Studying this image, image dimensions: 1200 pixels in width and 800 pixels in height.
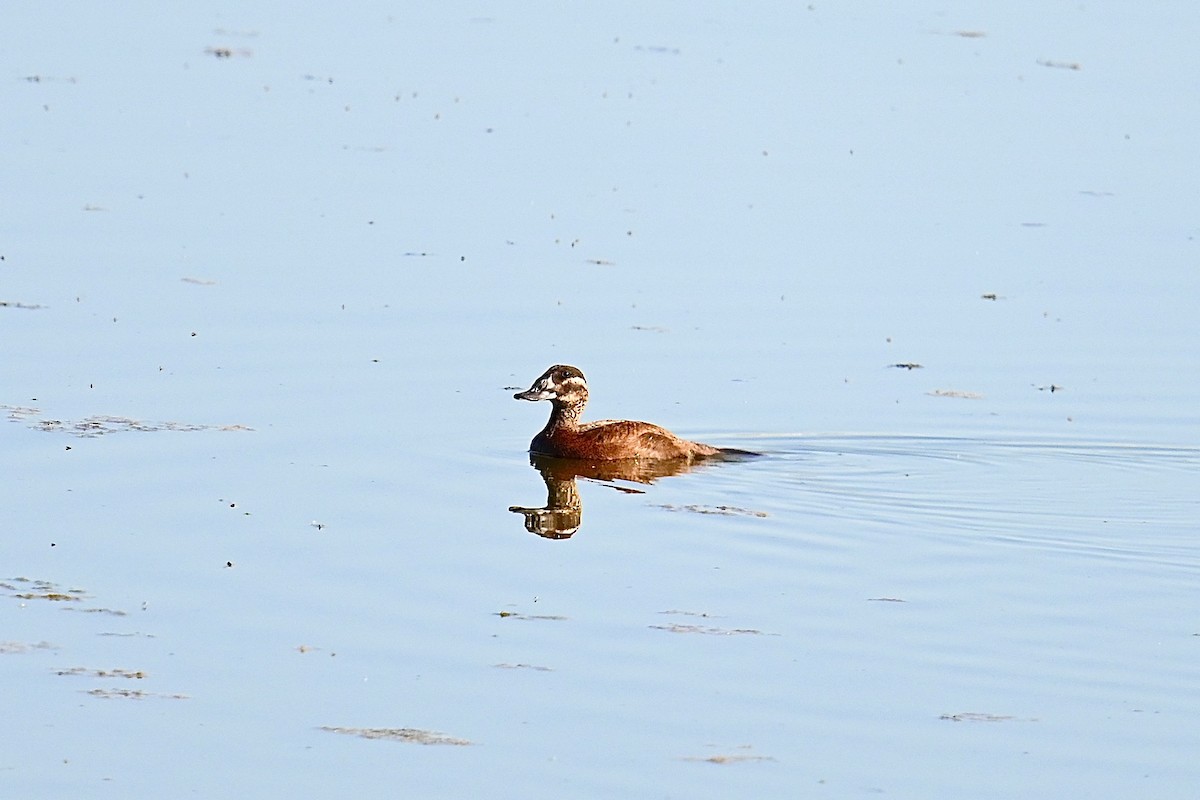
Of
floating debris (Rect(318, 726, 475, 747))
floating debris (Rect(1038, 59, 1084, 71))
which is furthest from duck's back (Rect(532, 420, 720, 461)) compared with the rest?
floating debris (Rect(1038, 59, 1084, 71))

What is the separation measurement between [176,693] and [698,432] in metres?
6.37

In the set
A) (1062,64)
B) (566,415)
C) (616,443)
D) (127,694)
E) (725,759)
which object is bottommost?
(725,759)

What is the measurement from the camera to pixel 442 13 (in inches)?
1294

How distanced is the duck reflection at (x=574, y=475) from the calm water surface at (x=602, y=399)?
0.12 m

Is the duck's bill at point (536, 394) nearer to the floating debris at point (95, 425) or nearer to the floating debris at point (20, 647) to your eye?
the floating debris at point (95, 425)

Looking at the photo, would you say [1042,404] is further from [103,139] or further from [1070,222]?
[103,139]

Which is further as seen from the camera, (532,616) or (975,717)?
(532,616)

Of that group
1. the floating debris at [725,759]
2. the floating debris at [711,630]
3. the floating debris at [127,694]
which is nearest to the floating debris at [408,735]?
the floating debris at [127,694]

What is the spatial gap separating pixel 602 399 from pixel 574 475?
1.43 metres

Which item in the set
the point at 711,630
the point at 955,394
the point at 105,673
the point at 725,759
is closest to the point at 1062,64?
the point at 955,394

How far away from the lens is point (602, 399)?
50.2ft

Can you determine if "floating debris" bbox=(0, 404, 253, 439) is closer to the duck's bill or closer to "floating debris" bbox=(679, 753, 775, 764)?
the duck's bill

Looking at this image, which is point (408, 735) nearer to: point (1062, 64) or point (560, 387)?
point (560, 387)

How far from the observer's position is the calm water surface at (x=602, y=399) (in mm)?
8477
